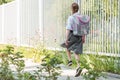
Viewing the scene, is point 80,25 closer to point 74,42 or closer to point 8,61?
point 74,42

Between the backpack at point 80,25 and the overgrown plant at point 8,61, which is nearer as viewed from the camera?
the overgrown plant at point 8,61

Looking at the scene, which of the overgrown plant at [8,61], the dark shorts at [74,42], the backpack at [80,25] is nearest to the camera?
the overgrown plant at [8,61]

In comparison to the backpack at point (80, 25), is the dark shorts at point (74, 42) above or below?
below

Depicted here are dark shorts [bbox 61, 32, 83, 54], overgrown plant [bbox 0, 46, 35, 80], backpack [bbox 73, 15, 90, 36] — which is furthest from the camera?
dark shorts [bbox 61, 32, 83, 54]

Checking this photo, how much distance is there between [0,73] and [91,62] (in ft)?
11.5

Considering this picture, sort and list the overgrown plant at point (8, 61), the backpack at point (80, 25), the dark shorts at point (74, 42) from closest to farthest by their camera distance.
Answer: the overgrown plant at point (8, 61) → the backpack at point (80, 25) → the dark shorts at point (74, 42)

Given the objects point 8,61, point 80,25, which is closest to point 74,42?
point 80,25

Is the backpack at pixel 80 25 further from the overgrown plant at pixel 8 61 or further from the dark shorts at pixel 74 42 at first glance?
the overgrown plant at pixel 8 61

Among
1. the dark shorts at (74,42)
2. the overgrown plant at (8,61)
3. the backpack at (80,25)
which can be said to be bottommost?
the overgrown plant at (8,61)

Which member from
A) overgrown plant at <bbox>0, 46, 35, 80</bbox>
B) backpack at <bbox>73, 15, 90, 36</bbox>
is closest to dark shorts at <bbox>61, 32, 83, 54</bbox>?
backpack at <bbox>73, 15, 90, 36</bbox>

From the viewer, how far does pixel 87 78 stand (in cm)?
603

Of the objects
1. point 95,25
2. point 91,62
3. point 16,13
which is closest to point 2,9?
point 16,13

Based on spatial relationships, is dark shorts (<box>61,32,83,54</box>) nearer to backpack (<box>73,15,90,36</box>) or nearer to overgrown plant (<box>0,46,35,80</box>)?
backpack (<box>73,15,90,36</box>)

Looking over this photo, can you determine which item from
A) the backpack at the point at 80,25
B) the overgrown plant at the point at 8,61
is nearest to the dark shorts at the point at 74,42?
the backpack at the point at 80,25
